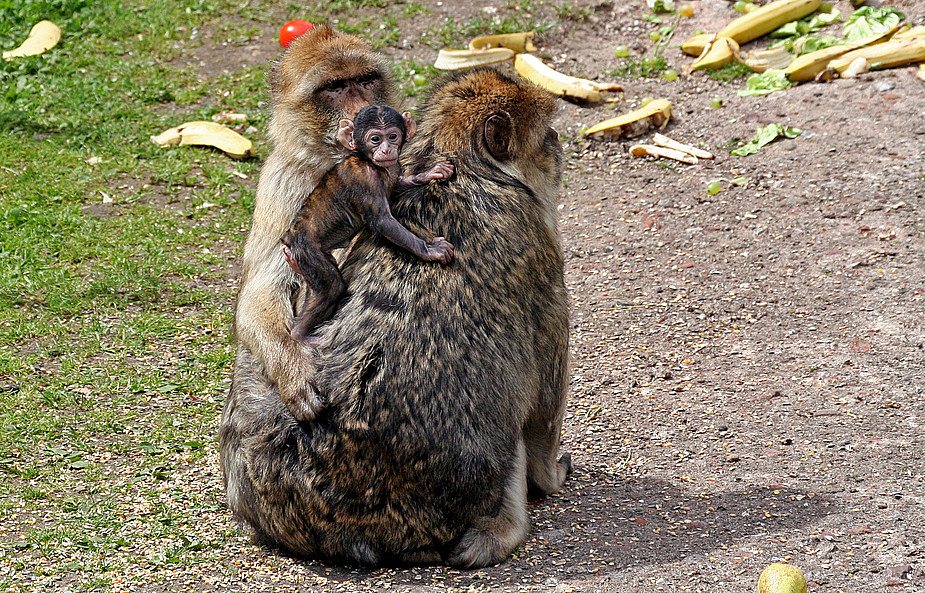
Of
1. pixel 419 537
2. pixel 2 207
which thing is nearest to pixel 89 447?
pixel 419 537

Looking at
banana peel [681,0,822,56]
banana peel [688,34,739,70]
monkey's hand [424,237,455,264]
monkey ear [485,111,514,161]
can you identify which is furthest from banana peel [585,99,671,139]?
monkey's hand [424,237,455,264]

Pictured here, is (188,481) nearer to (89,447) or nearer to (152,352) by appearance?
(89,447)

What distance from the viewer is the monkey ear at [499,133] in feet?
14.7

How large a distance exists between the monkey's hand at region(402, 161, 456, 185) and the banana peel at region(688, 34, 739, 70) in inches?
230

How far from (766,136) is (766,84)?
35.1 inches

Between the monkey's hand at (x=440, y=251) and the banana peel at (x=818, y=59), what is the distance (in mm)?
5861

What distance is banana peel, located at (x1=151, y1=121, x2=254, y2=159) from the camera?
9.14 m

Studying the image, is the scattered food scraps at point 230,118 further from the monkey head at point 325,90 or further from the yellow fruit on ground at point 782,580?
the yellow fruit on ground at point 782,580

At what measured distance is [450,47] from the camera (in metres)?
10.4

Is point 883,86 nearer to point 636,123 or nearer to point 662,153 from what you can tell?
point 662,153

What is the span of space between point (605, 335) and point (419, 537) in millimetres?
2690

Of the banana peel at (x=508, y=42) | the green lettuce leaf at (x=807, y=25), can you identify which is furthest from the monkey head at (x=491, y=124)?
the green lettuce leaf at (x=807, y=25)

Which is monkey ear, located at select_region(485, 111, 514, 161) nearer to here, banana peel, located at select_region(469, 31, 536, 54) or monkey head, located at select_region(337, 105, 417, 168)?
monkey head, located at select_region(337, 105, 417, 168)

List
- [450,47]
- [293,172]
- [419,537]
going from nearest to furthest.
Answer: [419,537] → [293,172] → [450,47]
